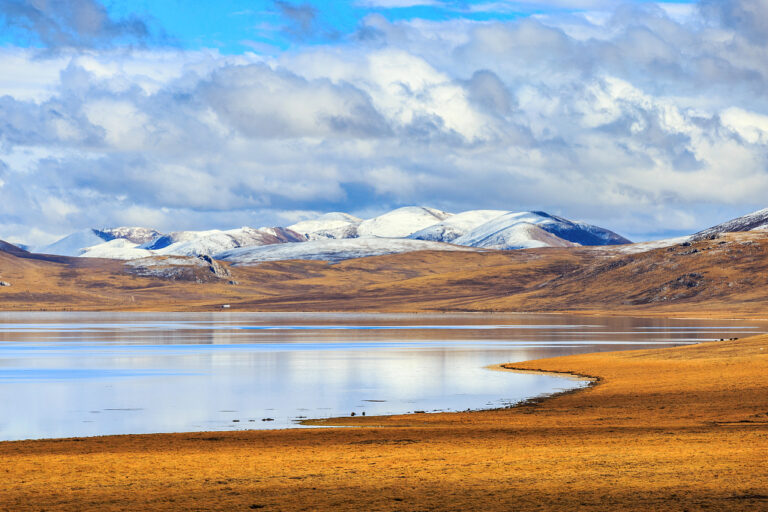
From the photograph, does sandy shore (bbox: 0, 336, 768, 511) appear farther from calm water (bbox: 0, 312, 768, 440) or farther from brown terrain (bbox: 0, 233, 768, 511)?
calm water (bbox: 0, 312, 768, 440)

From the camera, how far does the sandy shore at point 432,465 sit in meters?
17.4

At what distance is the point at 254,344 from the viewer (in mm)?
82062

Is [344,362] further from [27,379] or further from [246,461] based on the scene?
[246,461]

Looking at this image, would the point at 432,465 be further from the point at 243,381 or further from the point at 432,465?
the point at 243,381

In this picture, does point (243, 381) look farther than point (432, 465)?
Yes

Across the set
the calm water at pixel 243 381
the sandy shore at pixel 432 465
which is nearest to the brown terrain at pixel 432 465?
the sandy shore at pixel 432 465

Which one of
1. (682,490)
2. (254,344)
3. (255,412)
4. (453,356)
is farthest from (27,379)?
(682,490)

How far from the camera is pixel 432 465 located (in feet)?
70.1

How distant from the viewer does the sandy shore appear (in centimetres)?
1741

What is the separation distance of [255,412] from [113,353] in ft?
124

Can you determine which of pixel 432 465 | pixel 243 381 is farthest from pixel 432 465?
pixel 243 381

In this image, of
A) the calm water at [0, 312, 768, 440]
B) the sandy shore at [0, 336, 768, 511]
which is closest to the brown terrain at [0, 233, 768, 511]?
the sandy shore at [0, 336, 768, 511]

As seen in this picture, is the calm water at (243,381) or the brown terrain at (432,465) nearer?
the brown terrain at (432,465)

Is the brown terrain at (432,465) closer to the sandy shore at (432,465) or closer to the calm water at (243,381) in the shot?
the sandy shore at (432,465)
